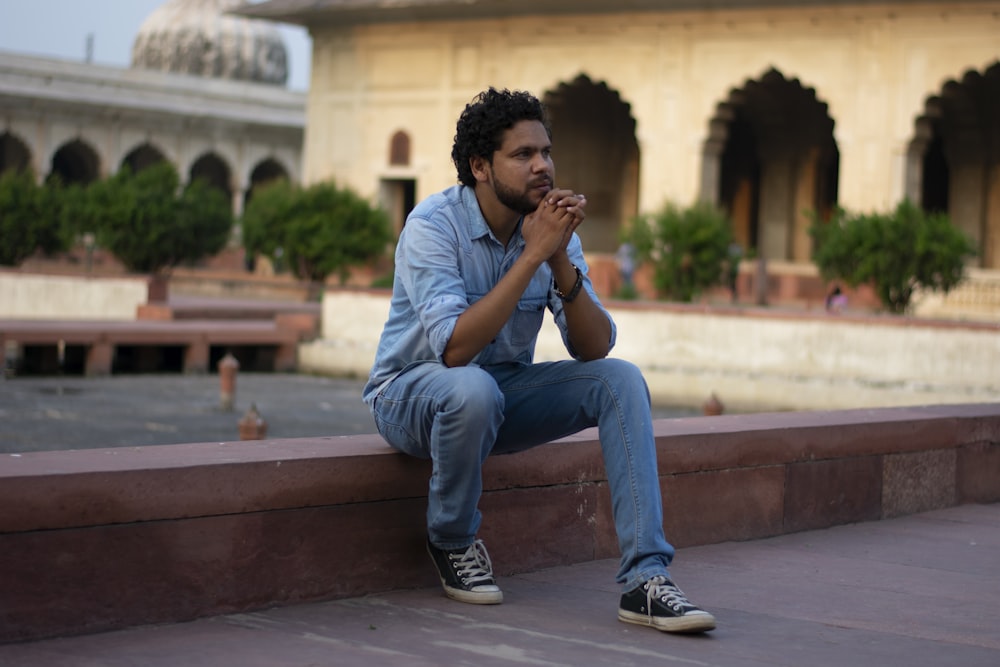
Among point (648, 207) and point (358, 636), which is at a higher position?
point (648, 207)

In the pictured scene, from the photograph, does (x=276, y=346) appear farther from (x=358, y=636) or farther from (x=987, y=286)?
(x=358, y=636)

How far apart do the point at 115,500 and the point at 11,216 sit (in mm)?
20667

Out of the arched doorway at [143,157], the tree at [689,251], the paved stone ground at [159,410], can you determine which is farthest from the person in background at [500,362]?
the arched doorway at [143,157]

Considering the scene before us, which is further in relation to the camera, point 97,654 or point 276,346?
point 276,346

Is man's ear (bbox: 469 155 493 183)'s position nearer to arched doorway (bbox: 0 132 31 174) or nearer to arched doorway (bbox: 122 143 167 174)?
arched doorway (bbox: 0 132 31 174)

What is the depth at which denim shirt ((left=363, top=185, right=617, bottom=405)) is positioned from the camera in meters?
3.30

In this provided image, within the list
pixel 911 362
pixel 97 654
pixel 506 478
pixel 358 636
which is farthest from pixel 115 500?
pixel 911 362

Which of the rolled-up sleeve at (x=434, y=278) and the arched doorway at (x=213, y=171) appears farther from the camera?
the arched doorway at (x=213, y=171)

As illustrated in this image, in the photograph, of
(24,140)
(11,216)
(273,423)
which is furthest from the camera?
(24,140)

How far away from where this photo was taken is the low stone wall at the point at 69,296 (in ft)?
60.0

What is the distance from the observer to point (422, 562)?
360cm

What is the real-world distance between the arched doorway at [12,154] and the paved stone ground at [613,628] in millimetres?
33279

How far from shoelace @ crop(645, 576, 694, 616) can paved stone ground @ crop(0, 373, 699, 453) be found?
6980 millimetres

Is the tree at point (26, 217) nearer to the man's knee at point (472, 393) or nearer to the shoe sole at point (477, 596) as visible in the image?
the shoe sole at point (477, 596)
